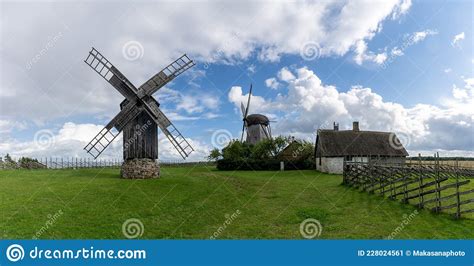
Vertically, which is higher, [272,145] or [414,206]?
[272,145]

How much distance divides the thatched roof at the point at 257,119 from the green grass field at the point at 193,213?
36139 millimetres

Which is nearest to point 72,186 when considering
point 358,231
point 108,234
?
point 108,234

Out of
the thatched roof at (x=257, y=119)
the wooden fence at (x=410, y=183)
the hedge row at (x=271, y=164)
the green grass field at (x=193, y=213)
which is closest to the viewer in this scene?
the green grass field at (x=193, y=213)

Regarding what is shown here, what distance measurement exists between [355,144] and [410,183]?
26.2m

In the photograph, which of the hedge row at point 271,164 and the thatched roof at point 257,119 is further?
the thatched roof at point 257,119

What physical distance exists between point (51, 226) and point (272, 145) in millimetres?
40746

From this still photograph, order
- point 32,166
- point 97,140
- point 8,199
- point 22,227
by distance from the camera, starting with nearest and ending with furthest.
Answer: point 22,227, point 8,199, point 97,140, point 32,166

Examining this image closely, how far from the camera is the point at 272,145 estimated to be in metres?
51.2

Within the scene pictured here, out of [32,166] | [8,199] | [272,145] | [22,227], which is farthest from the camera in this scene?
[272,145]

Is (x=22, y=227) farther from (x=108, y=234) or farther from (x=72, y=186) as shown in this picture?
(x=72, y=186)

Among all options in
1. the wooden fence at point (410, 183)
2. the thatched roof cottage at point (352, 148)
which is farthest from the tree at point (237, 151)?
the wooden fence at point (410, 183)

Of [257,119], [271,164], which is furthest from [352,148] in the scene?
[257,119]

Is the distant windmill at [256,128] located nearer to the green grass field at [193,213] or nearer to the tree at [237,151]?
the tree at [237,151]

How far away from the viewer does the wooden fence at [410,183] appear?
50.4 feet
